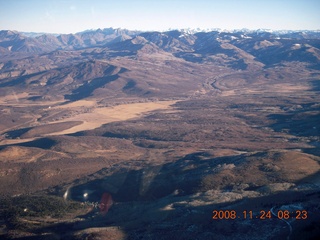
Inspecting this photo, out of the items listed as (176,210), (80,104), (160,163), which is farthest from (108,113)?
(176,210)

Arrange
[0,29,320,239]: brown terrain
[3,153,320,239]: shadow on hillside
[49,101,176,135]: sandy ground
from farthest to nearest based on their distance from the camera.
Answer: [49,101,176,135]: sandy ground < [0,29,320,239]: brown terrain < [3,153,320,239]: shadow on hillside

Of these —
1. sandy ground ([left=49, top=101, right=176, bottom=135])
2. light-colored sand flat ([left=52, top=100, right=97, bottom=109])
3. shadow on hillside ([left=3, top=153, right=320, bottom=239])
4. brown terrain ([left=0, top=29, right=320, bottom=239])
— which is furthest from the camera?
light-colored sand flat ([left=52, top=100, right=97, bottom=109])

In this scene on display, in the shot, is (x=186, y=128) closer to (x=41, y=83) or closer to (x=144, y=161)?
(x=144, y=161)

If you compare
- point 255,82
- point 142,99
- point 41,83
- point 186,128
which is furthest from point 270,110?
point 41,83

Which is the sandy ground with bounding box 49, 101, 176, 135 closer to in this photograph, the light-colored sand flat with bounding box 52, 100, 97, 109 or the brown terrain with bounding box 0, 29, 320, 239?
the light-colored sand flat with bounding box 52, 100, 97, 109

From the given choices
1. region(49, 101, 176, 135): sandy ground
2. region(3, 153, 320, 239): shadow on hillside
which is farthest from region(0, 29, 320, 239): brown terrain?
region(49, 101, 176, 135): sandy ground

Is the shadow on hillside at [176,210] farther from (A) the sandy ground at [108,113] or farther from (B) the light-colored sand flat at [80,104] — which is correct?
(B) the light-colored sand flat at [80,104]

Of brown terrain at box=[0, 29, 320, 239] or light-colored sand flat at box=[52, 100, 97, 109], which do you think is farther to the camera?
light-colored sand flat at box=[52, 100, 97, 109]

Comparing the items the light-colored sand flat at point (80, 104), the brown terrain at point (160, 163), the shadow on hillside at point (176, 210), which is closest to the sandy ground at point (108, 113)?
the light-colored sand flat at point (80, 104)
